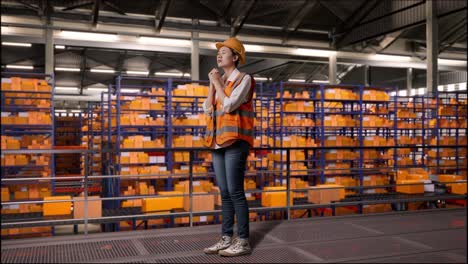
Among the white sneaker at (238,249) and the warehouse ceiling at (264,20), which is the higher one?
the warehouse ceiling at (264,20)

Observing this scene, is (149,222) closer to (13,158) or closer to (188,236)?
(13,158)

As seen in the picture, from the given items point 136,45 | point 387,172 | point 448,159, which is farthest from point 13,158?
point 448,159

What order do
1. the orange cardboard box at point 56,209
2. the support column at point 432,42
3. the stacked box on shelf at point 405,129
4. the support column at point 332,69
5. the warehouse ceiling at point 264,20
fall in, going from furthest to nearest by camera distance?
1. the support column at point 332,69
2. the warehouse ceiling at point 264,20
3. the support column at point 432,42
4. the stacked box on shelf at point 405,129
5. the orange cardboard box at point 56,209

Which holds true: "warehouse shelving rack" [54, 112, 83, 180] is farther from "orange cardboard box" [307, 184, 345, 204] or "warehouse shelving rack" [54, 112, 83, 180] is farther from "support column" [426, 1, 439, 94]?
"support column" [426, 1, 439, 94]

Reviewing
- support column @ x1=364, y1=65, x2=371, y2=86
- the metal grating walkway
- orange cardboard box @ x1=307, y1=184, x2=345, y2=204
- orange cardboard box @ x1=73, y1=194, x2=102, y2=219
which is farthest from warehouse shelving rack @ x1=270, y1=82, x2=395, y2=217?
support column @ x1=364, y1=65, x2=371, y2=86

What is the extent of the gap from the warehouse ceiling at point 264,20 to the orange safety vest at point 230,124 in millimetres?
10635

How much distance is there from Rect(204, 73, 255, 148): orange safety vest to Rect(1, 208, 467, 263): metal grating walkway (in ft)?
2.83

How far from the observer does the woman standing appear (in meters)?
3.08

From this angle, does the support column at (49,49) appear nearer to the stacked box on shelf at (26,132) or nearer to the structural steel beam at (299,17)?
the stacked box on shelf at (26,132)

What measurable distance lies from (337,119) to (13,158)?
7848mm

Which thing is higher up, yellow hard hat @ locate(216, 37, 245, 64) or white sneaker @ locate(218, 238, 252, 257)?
yellow hard hat @ locate(216, 37, 245, 64)

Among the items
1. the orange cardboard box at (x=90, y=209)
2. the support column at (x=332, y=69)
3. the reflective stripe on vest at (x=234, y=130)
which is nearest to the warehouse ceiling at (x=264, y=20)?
the support column at (x=332, y=69)

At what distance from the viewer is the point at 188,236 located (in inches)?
154

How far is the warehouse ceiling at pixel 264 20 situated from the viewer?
531 inches
